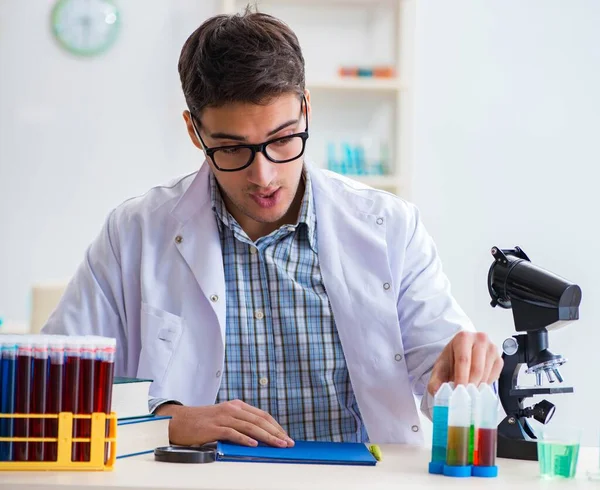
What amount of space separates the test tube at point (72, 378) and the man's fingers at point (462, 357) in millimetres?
605

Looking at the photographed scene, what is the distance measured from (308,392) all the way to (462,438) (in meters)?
0.70

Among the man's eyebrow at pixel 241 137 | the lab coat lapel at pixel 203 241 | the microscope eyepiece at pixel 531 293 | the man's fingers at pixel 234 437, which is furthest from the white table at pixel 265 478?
the man's eyebrow at pixel 241 137

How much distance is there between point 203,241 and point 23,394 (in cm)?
79

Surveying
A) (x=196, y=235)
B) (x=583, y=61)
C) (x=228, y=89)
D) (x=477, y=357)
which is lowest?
(x=477, y=357)

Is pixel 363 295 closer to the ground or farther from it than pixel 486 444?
farther from it

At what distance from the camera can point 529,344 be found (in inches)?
60.2

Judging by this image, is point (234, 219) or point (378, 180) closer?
point (234, 219)

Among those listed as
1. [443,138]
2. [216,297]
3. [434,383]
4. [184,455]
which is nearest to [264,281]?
[216,297]

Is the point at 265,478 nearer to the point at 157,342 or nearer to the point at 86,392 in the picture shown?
the point at 86,392

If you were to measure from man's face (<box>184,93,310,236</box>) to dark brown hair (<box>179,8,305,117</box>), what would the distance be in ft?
0.08

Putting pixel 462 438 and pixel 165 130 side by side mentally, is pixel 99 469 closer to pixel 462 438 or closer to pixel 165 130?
pixel 462 438

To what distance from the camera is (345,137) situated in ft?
13.0

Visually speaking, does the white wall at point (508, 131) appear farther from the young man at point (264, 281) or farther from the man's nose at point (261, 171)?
the man's nose at point (261, 171)

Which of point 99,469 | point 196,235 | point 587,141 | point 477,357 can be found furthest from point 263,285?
point 587,141
